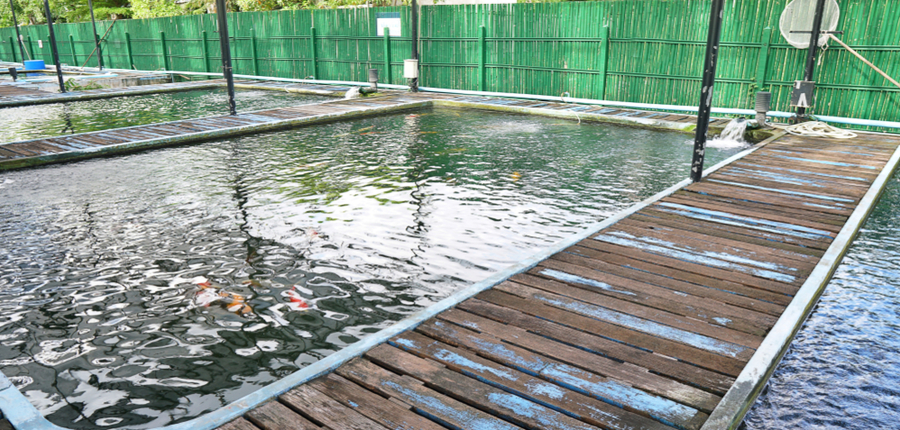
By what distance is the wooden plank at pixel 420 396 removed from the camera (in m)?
2.84

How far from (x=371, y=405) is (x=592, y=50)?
1354 centimetres

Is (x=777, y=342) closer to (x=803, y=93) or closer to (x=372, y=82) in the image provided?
(x=803, y=93)

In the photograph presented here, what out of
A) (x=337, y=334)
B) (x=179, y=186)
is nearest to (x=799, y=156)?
(x=337, y=334)

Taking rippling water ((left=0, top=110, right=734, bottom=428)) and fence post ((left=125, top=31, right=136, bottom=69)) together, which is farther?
fence post ((left=125, top=31, right=136, bottom=69))

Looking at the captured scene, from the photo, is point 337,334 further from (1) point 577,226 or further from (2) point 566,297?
(1) point 577,226

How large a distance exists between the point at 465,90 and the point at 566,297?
13937mm

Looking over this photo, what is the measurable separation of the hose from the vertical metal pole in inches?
393

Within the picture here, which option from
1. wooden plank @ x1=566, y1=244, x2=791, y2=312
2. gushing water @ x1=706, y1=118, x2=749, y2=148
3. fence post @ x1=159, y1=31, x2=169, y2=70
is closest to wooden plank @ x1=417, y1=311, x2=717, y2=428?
wooden plank @ x1=566, y1=244, x2=791, y2=312

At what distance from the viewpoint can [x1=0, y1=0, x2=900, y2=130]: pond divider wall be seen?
11.4 m

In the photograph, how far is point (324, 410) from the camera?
2943 mm

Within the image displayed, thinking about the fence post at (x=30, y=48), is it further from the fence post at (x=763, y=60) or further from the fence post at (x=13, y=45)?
the fence post at (x=763, y=60)

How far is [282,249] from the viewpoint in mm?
5703

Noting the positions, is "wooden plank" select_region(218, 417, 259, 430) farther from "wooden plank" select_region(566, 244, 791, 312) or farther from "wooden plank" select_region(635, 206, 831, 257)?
"wooden plank" select_region(635, 206, 831, 257)

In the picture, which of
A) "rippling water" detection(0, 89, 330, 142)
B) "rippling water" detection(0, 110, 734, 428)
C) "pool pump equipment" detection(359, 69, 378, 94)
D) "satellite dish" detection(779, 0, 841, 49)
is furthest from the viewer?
"pool pump equipment" detection(359, 69, 378, 94)
